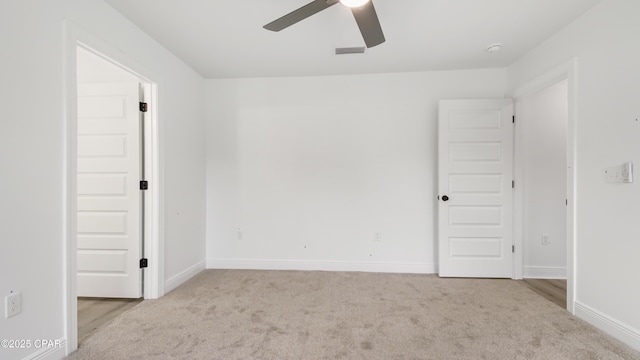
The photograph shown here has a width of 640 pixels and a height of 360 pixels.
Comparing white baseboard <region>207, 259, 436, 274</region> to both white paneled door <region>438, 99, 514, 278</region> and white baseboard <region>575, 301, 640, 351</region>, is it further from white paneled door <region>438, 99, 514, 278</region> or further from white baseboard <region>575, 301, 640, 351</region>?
white baseboard <region>575, 301, 640, 351</region>

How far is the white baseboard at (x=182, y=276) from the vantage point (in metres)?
2.82

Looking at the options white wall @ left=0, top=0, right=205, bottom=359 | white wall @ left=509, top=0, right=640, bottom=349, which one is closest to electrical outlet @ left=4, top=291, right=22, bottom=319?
white wall @ left=0, top=0, right=205, bottom=359

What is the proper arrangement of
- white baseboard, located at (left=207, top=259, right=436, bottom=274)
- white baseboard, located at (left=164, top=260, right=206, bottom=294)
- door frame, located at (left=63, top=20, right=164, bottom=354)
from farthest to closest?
white baseboard, located at (left=207, top=259, right=436, bottom=274) < white baseboard, located at (left=164, top=260, right=206, bottom=294) < door frame, located at (left=63, top=20, right=164, bottom=354)

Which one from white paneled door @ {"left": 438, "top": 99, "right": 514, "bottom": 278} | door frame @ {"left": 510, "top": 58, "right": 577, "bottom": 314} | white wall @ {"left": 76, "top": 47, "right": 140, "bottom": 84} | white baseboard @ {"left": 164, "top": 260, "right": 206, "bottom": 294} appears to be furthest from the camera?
white paneled door @ {"left": 438, "top": 99, "right": 514, "bottom": 278}

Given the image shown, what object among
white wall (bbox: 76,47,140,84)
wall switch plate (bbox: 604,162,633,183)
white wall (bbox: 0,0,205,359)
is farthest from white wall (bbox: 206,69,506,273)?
white wall (bbox: 0,0,205,359)

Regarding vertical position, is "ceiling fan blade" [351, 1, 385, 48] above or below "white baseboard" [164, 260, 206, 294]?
above

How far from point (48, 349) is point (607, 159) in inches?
162

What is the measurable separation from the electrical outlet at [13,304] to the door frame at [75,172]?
251 mm

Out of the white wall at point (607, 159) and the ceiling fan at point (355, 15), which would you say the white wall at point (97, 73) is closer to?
the ceiling fan at point (355, 15)

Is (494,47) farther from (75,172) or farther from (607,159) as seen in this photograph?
(75,172)

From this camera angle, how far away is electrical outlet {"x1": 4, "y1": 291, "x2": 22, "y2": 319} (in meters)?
1.47

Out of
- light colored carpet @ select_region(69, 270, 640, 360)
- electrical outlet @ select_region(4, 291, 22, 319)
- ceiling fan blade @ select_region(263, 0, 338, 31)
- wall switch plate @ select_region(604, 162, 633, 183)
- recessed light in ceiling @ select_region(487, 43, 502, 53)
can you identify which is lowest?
light colored carpet @ select_region(69, 270, 640, 360)

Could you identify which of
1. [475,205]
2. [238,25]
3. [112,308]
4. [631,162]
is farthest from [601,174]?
[112,308]

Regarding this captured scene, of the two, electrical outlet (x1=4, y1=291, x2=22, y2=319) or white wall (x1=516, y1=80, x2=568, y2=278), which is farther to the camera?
white wall (x1=516, y1=80, x2=568, y2=278)
